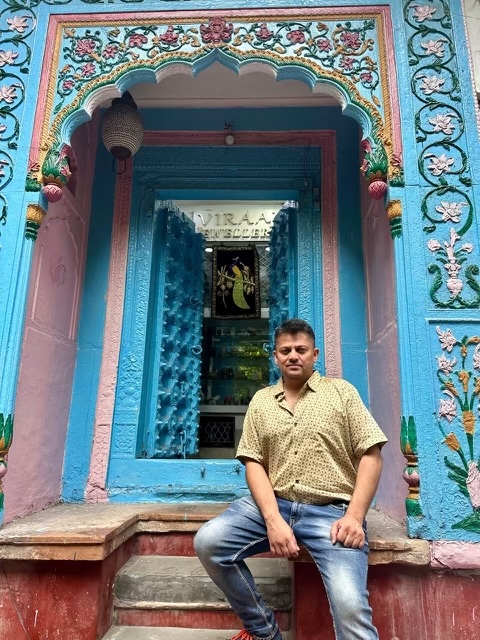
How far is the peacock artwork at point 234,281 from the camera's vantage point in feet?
17.9

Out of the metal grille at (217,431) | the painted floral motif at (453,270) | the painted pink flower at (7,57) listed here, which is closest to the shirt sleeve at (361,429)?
the painted floral motif at (453,270)

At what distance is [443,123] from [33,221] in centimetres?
241

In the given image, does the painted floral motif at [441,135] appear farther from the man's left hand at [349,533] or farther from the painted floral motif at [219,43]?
the man's left hand at [349,533]

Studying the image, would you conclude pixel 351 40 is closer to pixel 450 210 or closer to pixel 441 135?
pixel 441 135

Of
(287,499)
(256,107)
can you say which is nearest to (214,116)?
(256,107)

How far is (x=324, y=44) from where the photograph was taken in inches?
113

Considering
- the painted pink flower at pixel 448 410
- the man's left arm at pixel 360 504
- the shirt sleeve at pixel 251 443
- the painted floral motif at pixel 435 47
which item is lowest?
the man's left arm at pixel 360 504

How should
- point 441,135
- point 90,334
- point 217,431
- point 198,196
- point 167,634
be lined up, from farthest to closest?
point 217,431 → point 198,196 → point 90,334 → point 441,135 → point 167,634

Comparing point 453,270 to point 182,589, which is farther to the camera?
point 453,270

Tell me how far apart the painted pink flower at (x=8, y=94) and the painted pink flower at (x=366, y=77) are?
2.09 m

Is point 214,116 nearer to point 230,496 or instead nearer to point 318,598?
point 230,496

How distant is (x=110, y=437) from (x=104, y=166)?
2236mm

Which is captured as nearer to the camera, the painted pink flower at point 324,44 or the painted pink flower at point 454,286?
the painted pink flower at point 454,286

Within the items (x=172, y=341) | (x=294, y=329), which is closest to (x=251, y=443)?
(x=294, y=329)
